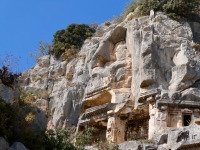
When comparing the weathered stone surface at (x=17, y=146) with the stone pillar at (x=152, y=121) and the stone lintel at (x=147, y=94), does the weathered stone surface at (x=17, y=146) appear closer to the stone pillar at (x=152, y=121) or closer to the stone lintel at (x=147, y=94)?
the stone pillar at (x=152, y=121)

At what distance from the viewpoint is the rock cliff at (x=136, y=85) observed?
75.7 feet

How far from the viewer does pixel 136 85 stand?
2494 cm

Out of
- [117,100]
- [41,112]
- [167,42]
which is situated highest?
[167,42]

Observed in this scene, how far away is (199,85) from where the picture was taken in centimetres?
2416

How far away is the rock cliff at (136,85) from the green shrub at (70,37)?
3.53m

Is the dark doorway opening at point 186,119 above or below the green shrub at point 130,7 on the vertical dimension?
below

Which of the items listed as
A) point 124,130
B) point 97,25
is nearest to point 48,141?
point 124,130


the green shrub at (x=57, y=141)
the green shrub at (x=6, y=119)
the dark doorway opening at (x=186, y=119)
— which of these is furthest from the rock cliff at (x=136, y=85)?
the green shrub at (x=6, y=119)

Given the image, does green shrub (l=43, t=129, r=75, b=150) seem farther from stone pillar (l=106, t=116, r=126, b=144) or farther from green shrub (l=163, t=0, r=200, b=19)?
green shrub (l=163, t=0, r=200, b=19)

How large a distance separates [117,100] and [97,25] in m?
13.2

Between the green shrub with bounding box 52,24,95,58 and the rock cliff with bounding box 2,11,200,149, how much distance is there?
3.53 meters

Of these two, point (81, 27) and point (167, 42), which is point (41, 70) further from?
point (167, 42)

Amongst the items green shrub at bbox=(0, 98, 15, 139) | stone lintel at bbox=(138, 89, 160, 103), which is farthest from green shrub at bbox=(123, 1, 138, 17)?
green shrub at bbox=(0, 98, 15, 139)

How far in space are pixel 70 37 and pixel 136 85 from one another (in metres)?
11.4
